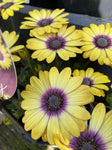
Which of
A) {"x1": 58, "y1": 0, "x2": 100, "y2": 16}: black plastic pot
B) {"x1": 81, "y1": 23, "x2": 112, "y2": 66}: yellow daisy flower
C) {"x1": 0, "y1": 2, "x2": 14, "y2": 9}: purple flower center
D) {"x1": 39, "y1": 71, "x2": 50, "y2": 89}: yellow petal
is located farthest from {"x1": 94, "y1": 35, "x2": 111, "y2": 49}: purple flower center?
{"x1": 58, "y1": 0, "x2": 100, "y2": 16}: black plastic pot

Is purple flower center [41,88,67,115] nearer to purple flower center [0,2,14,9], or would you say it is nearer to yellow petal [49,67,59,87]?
yellow petal [49,67,59,87]

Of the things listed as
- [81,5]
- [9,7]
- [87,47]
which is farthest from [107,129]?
[81,5]

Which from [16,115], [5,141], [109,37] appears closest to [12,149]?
[5,141]

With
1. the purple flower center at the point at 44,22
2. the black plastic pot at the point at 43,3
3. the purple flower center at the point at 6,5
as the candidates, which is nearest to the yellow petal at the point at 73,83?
the purple flower center at the point at 44,22

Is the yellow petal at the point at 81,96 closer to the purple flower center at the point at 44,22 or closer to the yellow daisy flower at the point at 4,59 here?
the yellow daisy flower at the point at 4,59

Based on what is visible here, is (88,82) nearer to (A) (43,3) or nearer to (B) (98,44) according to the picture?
(B) (98,44)
